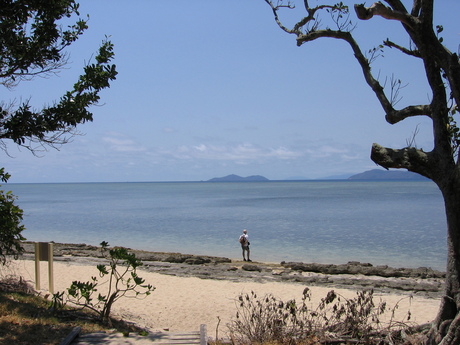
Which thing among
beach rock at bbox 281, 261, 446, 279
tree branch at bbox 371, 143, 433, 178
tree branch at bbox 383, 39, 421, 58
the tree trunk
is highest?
tree branch at bbox 383, 39, 421, 58

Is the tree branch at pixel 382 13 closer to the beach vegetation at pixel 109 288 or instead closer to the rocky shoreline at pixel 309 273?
the beach vegetation at pixel 109 288

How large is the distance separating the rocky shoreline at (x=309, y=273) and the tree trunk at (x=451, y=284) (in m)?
10.1

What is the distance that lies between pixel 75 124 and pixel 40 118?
659 mm

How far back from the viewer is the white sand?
11016 millimetres

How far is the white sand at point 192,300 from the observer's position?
1102 centimetres

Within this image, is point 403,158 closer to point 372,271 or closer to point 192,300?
point 192,300

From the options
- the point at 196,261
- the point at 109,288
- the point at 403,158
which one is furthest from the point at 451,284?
the point at 196,261

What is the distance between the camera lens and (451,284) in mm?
5754

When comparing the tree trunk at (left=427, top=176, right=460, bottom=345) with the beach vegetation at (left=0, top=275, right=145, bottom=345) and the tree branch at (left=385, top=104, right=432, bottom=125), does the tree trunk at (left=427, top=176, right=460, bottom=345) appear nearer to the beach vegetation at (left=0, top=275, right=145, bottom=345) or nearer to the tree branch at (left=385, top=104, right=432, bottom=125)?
the tree branch at (left=385, top=104, right=432, bottom=125)

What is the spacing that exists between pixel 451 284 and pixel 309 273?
13.9 metres

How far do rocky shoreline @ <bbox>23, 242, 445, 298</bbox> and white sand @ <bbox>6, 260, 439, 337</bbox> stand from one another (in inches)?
44.7

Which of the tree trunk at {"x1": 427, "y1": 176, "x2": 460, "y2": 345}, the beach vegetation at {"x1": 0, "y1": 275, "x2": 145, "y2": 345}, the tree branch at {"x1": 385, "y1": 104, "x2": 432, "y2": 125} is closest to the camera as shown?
the tree trunk at {"x1": 427, "y1": 176, "x2": 460, "y2": 345}

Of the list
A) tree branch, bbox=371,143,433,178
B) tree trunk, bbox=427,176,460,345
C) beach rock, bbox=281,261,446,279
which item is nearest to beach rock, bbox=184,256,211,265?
beach rock, bbox=281,261,446,279

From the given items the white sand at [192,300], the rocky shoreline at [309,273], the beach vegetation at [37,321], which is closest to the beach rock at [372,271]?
the rocky shoreline at [309,273]
